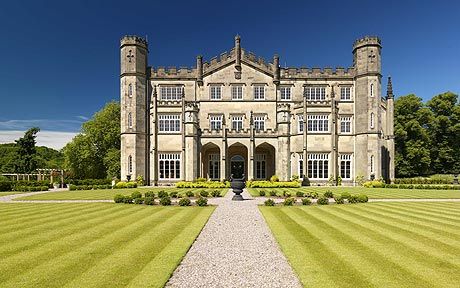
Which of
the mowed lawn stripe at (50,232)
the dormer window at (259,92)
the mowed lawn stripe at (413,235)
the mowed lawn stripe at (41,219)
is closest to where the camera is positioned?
the mowed lawn stripe at (413,235)

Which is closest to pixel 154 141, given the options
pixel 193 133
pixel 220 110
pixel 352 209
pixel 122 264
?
pixel 193 133

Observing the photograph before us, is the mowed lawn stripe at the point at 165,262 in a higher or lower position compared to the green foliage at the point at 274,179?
higher

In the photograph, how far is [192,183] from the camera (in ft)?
124

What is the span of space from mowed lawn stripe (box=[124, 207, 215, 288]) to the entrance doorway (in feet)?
114

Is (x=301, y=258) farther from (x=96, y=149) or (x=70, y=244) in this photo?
(x=96, y=149)

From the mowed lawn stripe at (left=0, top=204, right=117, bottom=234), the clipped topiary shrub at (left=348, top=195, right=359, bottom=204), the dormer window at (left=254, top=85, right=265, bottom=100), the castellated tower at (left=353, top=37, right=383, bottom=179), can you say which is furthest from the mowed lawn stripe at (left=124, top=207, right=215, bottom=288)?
the castellated tower at (left=353, top=37, right=383, bottom=179)

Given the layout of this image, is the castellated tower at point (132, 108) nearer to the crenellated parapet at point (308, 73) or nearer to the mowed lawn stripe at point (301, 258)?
the crenellated parapet at point (308, 73)

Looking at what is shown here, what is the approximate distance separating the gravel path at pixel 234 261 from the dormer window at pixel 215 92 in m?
34.0

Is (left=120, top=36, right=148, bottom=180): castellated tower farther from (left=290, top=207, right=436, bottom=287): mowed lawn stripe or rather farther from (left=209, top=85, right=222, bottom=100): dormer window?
(left=290, top=207, right=436, bottom=287): mowed lawn stripe

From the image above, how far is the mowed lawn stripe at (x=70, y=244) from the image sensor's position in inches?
318

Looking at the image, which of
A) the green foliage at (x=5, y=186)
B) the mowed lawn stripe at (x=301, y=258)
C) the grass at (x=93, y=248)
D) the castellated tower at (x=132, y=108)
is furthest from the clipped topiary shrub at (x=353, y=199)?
the green foliage at (x=5, y=186)

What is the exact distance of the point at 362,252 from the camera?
9.38 meters

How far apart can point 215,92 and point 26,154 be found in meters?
35.9

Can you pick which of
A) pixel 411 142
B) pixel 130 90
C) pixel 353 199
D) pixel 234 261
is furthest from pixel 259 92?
pixel 234 261
